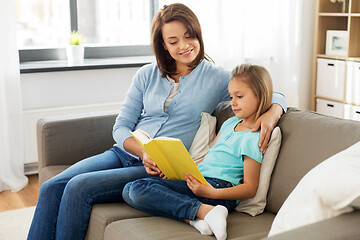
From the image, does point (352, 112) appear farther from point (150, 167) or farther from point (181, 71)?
A: point (150, 167)

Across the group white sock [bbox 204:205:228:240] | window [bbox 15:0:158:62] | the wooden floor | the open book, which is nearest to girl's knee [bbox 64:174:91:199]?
the open book

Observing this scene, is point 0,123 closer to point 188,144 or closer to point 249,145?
point 188,144

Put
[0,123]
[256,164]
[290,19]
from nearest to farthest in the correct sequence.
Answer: [256,164] < [0,123] < [290,19]

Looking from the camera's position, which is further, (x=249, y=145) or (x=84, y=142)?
(x=84, y=142)

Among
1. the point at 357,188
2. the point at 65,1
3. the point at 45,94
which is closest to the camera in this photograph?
the point at 357,188

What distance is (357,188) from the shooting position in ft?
4.09

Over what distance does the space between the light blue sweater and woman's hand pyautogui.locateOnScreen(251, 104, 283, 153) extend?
345 mm

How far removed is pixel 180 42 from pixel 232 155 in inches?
22.1

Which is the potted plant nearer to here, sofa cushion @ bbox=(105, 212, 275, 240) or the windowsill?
the windowsill

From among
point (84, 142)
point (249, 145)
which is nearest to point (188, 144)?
point (249, 145)

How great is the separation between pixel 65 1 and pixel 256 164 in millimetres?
2478

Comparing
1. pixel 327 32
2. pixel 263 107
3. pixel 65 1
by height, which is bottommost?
pixel 263 107

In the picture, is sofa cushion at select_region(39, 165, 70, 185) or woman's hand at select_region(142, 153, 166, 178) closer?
woman's hand at select_region(142, 153, 166, 178)

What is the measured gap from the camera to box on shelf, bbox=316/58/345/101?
3.89m
